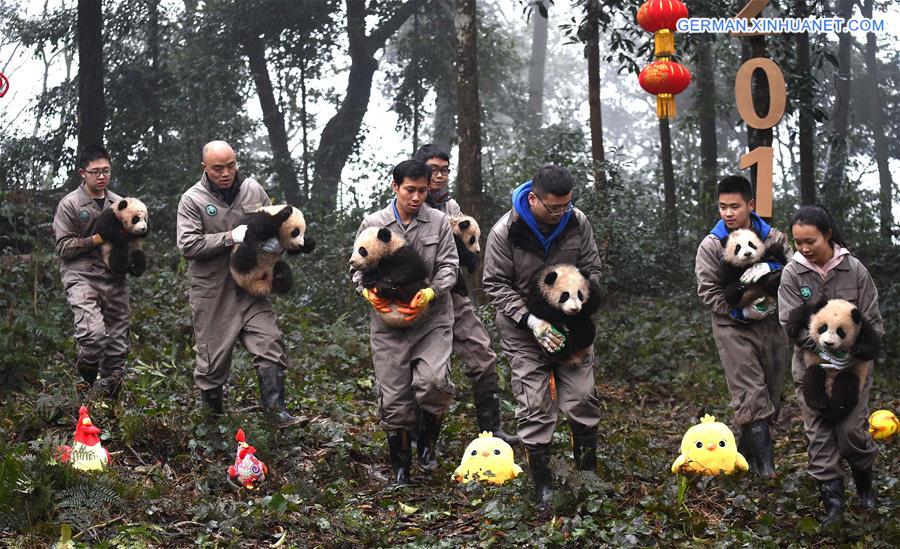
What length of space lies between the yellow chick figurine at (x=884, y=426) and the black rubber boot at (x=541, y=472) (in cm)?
370

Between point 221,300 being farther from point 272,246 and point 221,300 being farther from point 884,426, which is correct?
point 884,426

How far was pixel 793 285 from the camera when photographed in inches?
238

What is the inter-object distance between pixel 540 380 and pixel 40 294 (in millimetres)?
7949

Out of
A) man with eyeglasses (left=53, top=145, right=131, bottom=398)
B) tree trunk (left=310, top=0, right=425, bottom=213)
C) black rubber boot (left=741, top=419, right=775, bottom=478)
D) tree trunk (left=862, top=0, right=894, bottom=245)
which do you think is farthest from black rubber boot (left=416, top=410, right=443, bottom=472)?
tree trunk (left=862, top=0, right=894, bottom=245)

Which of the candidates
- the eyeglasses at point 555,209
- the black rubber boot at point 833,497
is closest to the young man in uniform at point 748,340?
the black rubber boot at point 833,497

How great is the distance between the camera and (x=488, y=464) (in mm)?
6578

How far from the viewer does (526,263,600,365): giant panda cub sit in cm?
595

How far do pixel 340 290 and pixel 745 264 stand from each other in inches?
308

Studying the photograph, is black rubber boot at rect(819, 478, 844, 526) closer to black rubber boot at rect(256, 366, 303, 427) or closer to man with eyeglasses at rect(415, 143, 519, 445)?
man with eyeglasses at rect(415, 143, 519, 445)

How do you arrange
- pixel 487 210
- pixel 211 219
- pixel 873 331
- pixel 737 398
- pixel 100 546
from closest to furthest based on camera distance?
1. pixel 100 546
2. pixel 873 331
3. pixel 737 398
4. pixel 211 219
5. pixel 487 210

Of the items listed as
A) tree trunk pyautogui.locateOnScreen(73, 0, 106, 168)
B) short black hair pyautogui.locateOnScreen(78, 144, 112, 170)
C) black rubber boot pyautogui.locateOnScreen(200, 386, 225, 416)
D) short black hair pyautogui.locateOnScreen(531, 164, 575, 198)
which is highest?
tree trunk pyautogui.locateOnScreen(73, 0, 106, 168)

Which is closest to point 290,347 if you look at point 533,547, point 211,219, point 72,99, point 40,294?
point 40,294

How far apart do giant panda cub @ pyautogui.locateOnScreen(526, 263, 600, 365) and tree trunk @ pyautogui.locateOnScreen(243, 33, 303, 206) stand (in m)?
14.5

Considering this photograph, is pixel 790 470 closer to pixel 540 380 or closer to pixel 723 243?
pixel 723 243
